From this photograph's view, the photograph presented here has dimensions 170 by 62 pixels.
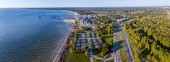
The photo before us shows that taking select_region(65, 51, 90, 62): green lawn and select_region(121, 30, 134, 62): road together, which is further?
select_region(121, 30, 134, 62): road

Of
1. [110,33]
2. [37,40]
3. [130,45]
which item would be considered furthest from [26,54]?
[110,33]

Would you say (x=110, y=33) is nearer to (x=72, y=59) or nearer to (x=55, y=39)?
(x=55, y=39)

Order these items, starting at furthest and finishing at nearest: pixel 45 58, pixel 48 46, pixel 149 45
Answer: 1. pixel 48 46
2. pixel 149 45
3. pixel 45 58

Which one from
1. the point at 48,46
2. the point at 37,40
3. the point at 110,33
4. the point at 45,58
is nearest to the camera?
the point at 45,58

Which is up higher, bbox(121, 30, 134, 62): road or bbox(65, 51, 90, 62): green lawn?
bbox(65, 51, 90, 62): green lawn

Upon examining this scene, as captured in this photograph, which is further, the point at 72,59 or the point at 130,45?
the point at 130,45

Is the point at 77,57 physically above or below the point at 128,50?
above

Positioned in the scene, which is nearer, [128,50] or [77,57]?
[77,57]

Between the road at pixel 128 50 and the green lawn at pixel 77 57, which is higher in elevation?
the green lawn at pixel 77 57

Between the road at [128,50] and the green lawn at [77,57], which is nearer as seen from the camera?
the green lawn at [77,57]

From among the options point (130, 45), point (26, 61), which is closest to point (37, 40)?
point (26, 61)
